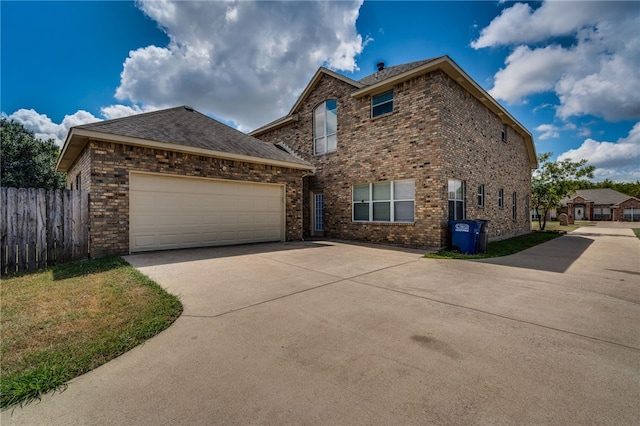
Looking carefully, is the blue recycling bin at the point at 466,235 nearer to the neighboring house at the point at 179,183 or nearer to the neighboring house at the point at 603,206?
the neighboring house at the point at 179,183

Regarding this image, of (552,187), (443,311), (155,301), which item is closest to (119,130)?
(155,301)

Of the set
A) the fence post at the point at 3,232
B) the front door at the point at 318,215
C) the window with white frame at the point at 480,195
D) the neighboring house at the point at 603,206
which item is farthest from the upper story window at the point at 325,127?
the neighboring house at the point at 603,206

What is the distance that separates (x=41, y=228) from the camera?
21.0 feet

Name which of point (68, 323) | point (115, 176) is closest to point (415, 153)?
point (115, 176)

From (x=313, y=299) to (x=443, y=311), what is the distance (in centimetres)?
188

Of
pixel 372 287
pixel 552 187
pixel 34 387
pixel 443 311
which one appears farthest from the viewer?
pixel 552 187

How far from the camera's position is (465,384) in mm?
2146

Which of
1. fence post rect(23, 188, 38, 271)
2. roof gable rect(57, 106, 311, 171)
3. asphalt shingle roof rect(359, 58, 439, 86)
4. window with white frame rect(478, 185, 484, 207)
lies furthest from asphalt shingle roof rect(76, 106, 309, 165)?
window with white frame rect(478, 185, 484, 207)

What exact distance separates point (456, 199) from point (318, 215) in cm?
644

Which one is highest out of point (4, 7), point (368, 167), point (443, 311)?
point (4, 7)

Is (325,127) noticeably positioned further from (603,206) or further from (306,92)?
(603,206)

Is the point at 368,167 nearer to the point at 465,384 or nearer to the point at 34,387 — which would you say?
the point at 465,384

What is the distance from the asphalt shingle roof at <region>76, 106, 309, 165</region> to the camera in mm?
7871

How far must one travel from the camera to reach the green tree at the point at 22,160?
1847cm
